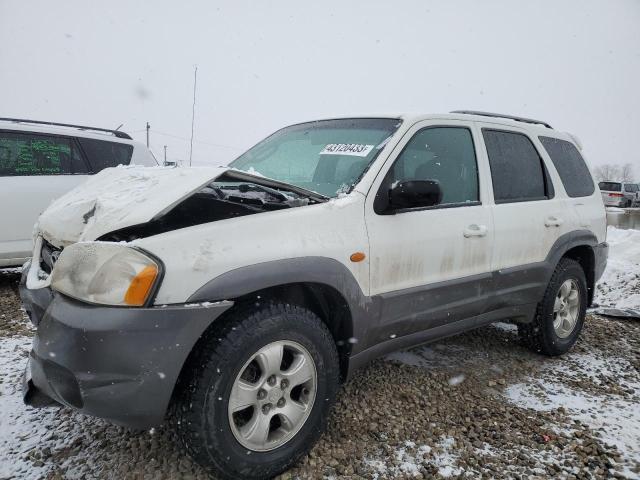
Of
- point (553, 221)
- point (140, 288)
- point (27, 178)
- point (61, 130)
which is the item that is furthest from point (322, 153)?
point (61, 130)

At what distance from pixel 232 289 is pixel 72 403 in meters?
0.73

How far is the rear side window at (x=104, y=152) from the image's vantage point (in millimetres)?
5492

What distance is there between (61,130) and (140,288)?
4624 millimetres

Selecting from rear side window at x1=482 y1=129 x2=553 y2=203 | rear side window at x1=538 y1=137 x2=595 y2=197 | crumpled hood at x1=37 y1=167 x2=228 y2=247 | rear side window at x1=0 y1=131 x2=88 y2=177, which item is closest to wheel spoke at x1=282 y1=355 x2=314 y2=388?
crumpled hood at x1=37 y1=167 x2=228 y2=247

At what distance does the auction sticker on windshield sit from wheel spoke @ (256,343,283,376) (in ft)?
3.97

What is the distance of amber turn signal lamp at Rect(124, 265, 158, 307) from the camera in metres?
1.68

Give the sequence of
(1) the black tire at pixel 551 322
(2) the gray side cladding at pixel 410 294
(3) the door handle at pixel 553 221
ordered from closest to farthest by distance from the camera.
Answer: (2) the gray side cladding at pixel 410 294 → (3) the door handle at pixel 553 221 → (1) the black tire at pixel 551 322

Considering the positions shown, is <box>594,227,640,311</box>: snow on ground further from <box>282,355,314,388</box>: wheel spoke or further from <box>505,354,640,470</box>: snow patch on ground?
<box>282,355,314,388</box>: wheel spoke

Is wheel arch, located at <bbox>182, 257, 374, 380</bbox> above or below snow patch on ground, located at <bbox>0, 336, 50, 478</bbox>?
above

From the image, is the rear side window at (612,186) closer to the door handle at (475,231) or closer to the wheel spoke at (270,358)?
the door handle at (475,231)

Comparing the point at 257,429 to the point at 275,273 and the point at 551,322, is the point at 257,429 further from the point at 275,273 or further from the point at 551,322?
the point at 551,322

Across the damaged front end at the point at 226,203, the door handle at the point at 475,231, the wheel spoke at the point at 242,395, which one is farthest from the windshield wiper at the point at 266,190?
the door handle at the point at 475,231

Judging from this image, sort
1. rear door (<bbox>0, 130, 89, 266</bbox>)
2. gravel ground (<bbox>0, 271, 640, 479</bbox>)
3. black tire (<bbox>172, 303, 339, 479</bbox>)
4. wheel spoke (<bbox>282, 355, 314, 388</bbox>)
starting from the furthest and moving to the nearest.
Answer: rear door (<bbox>0, 130, 89, 266</bbox>)
gravel ground (<bbox>0, 271, 640, 479</bbox>)
wheel spoke (<bbox>282, 355, 314, 388</bbox>)
black tire (<bbox>172, 303, 339, 479</bbox>)

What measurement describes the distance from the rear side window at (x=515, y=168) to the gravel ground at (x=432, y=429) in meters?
1.31
